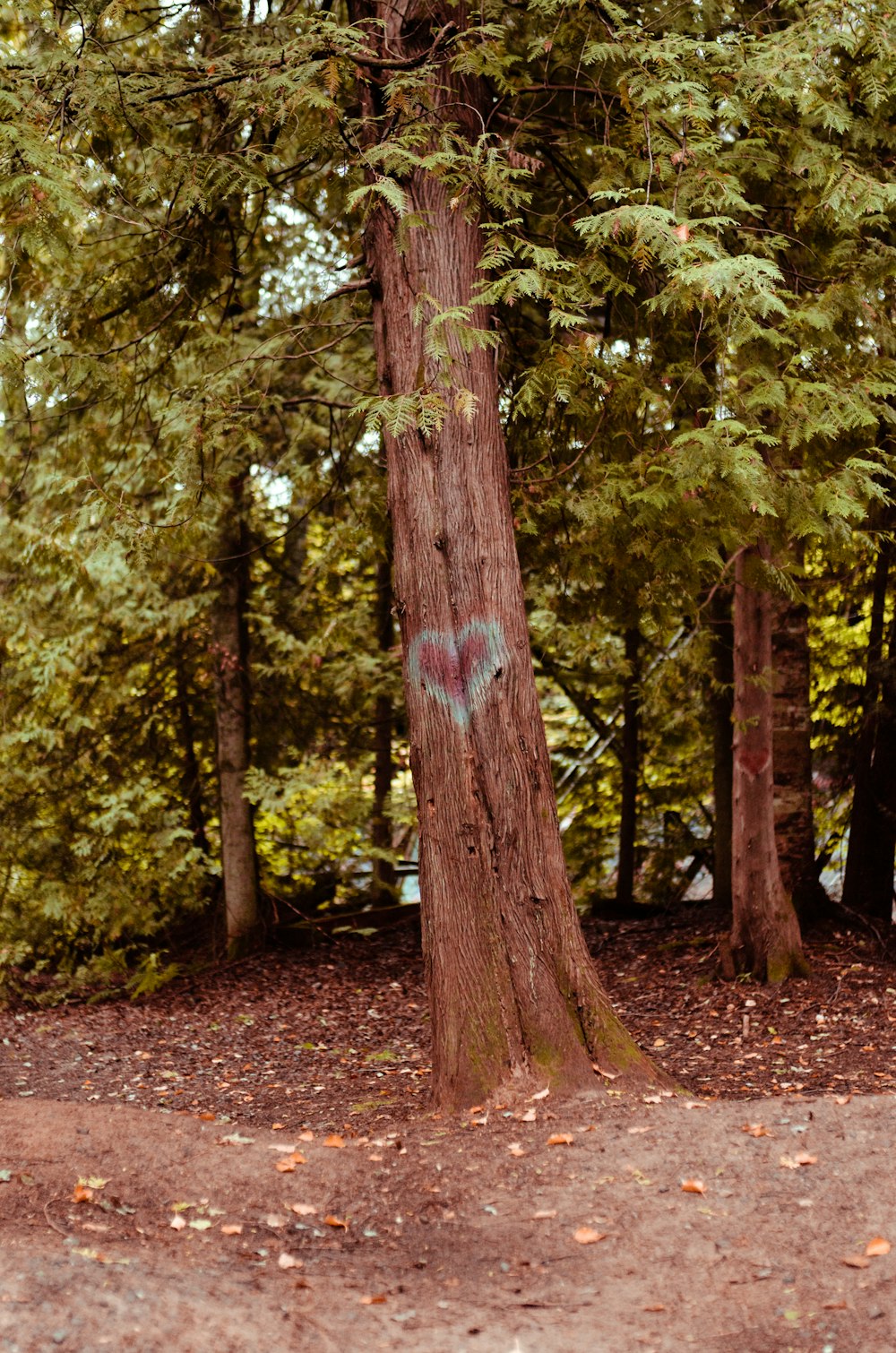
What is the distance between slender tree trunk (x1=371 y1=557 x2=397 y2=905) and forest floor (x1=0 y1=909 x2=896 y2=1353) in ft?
13.7

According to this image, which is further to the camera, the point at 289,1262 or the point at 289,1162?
the point at 289,1162

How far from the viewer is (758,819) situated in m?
8.11

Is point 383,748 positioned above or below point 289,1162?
above

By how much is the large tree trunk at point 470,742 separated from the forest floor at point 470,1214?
0.34 meters

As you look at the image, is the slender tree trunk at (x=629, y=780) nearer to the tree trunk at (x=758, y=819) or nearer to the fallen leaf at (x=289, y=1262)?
the tree trunk at (x=758, y=819)

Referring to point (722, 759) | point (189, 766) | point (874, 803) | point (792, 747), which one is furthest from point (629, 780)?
point (189, 766)

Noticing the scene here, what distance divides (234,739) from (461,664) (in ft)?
17.5

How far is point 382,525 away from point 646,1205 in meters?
5.60

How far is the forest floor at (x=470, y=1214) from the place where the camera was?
11.1ft

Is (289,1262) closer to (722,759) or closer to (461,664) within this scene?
(461,664)

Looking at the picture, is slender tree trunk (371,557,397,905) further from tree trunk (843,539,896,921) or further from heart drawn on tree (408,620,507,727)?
heart drawn on tree (408,620,507,727)

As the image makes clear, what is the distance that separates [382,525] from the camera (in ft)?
28.9

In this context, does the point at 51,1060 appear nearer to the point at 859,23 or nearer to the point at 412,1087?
the point at 412,1087

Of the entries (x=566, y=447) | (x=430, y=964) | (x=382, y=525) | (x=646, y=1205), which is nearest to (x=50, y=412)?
(x=382, y=525)
